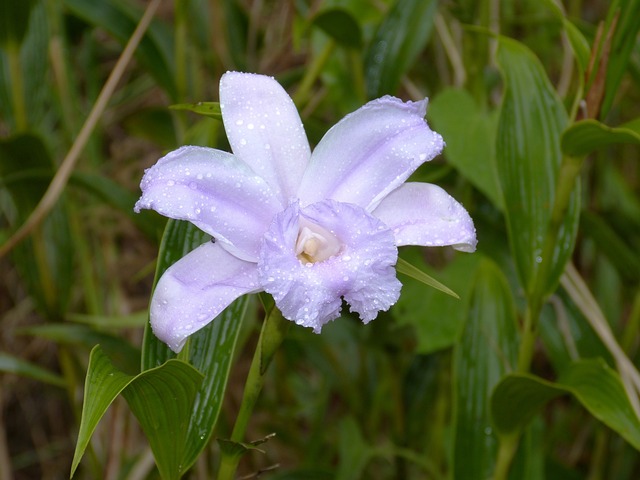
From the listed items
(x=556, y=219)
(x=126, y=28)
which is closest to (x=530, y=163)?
(x=556, y=219)

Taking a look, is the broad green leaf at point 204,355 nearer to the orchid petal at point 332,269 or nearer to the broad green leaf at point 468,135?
the orchid petal at point 332,269

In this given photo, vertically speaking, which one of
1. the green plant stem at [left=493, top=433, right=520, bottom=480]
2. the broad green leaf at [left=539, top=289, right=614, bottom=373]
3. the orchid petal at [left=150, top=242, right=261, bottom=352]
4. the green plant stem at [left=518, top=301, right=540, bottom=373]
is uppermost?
the orchid petal at [left=150, top=242, right=261, bottom=352]

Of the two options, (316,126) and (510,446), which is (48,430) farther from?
(510,446)

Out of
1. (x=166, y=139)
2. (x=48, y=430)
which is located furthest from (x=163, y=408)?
(x=48, y=430)

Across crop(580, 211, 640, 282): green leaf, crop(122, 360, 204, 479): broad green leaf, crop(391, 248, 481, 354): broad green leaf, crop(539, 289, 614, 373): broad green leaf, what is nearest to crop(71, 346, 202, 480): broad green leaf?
crop(122, 360, 204, 479): broad green leaf

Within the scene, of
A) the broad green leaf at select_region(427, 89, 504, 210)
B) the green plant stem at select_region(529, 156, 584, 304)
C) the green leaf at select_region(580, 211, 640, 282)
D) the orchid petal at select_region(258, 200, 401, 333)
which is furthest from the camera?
the green leaf at select_region(580, 211, 640, 282)

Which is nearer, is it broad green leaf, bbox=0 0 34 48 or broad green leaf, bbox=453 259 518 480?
broad green leaf, bbox=453 259 518 480

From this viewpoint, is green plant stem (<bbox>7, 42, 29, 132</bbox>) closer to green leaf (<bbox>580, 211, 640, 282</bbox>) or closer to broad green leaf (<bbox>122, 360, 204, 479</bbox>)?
broad green leaf (<bbox>122, 360, 204, 479</bbox>)
